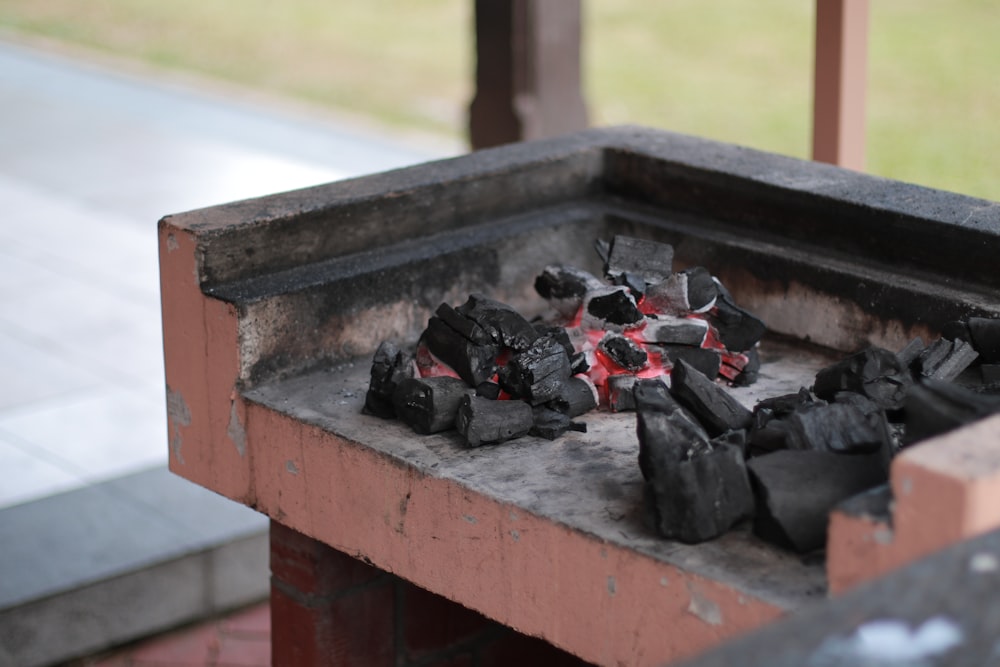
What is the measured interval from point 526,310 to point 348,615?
75 centimetres

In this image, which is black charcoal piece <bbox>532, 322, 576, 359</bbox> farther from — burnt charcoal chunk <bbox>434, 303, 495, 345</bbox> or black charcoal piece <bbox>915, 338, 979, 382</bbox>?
black charcoal piece <bbox>915, 338, 979, 382</bbox>

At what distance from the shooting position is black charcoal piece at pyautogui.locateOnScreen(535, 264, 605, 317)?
2.70 m

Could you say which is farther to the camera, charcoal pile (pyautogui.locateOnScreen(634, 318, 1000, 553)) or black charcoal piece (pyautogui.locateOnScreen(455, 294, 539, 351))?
black charcoal piece (pyautogui.locateOnScreen(455, 294, 539, 351))

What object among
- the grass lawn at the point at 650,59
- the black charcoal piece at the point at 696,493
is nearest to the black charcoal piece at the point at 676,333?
the black charcoal piece at the point at 696,493

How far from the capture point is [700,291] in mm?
2656

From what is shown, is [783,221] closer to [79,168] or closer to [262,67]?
[79,168]

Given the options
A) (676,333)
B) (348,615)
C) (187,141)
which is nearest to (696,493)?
(676,333)

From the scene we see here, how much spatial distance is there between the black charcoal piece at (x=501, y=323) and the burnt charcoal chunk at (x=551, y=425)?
0.47ft

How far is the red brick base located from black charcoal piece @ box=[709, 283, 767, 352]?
75 centimetres

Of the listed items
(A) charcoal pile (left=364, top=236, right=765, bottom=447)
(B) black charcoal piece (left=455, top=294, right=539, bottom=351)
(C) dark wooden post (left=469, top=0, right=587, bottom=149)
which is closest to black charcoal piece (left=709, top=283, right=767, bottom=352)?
(A) charcoal pile (left=364, top=236, right=765, bottom=447)

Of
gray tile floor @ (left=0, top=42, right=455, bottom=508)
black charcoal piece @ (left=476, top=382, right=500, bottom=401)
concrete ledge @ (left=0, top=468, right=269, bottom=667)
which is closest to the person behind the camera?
black charcoal piece @ (left=476, top=382, right=500, bottom=401)

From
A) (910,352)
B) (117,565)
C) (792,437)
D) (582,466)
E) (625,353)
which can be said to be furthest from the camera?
(117,565)

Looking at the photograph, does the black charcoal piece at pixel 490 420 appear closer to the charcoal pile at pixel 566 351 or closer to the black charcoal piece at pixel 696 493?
the charcoal pile at pixel 566 351

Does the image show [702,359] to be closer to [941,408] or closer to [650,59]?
[941,408]
